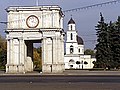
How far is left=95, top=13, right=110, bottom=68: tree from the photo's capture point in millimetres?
110312

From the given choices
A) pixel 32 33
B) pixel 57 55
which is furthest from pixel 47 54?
pixel 32 33

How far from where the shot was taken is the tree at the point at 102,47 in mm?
110312

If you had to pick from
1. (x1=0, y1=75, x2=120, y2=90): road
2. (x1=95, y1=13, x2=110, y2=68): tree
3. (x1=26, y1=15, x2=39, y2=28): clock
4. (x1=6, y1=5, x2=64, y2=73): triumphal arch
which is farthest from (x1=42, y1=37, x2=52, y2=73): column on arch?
(x1=0, y1=75, x2=120, y2=90): road

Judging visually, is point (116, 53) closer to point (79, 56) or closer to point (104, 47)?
point (104, 47)

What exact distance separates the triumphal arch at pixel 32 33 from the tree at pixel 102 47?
81.6ft

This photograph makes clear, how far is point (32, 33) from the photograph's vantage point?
87625 mm

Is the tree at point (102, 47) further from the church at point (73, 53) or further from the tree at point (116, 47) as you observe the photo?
the church at point (73, 53)

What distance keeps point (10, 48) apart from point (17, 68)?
4.80m

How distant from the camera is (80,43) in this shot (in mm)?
173750

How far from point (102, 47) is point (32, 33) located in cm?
2943
